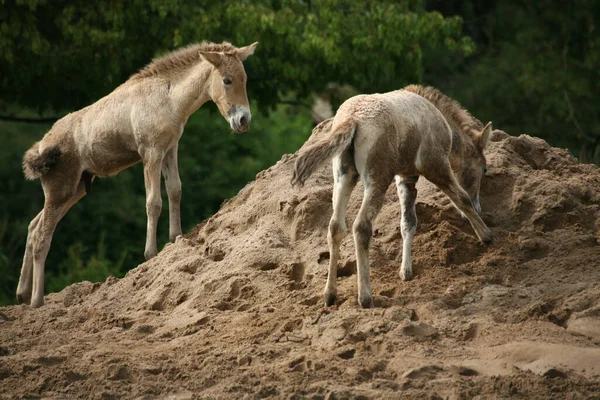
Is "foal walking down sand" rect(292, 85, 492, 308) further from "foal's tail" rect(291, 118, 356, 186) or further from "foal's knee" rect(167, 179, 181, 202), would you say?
"foal's knee" rect(167, 179, 181, 202)

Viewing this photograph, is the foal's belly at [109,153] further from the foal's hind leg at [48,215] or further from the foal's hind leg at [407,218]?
the foal's hind leg at [407,218]

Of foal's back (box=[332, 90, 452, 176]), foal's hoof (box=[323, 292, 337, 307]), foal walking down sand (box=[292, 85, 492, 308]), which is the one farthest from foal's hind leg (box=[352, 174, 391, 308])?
foal's hoof (box=[323, 292, 337, 307])

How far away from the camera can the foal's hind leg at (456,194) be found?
892 centimetres

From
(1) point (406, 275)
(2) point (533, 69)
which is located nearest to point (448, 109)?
(1) point (406, 275)

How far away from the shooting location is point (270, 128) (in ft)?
90.2

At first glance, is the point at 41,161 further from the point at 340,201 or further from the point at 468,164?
the point at 468,164

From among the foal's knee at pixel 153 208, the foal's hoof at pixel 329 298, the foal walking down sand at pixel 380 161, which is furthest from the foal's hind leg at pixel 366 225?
the foal's knee at pixel 153 208

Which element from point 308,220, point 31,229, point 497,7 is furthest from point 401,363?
point 497,7

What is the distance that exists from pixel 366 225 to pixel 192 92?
132 inches

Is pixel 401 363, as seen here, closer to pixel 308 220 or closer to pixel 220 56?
pixel 308 220

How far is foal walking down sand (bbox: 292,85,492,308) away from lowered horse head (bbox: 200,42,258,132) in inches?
78.8

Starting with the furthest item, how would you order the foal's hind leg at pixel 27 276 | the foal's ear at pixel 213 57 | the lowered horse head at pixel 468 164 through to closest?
1. the foal's hind leg at pixel 27 276
2. the foal's ear at pixel 213 57
3. the lowered horse head at pixel 468 164

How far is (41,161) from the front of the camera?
36.2 ft

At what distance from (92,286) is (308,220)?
9.34ft
